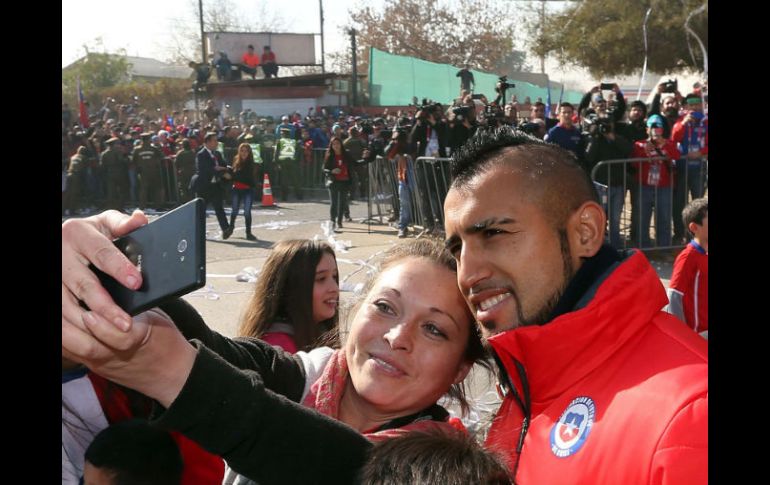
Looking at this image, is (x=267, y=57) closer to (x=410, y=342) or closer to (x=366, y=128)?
(x=366, y=128)

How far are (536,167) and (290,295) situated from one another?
1878mm

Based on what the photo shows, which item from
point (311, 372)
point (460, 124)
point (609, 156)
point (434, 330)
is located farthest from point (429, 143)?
point (434, 330)

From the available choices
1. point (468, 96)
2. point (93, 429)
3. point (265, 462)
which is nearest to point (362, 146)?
point (468, 96)

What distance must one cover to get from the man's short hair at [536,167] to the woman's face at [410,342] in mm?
279

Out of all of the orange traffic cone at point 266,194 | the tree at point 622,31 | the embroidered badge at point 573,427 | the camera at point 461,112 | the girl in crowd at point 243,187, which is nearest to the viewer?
the embroidered badge at point 573,427

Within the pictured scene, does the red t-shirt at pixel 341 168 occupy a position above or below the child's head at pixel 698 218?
above

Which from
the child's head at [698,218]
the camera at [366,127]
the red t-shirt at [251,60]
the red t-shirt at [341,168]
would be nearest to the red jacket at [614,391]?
the child's head at [698,218]

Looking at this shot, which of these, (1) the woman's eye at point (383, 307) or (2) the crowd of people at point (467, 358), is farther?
(1) the woman's eye at point (383, 307)

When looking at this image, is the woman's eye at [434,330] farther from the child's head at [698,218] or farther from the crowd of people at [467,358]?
the child's head at [698,218]

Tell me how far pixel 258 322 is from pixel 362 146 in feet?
33.1

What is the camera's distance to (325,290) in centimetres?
339

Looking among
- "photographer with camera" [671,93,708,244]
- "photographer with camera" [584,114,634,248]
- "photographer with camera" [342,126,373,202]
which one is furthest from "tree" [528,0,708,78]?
"photographer with camera" [584,114,634,248]

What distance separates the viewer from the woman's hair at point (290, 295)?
10.4 feet

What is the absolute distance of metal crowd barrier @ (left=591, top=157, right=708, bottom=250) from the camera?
877 centimetres
